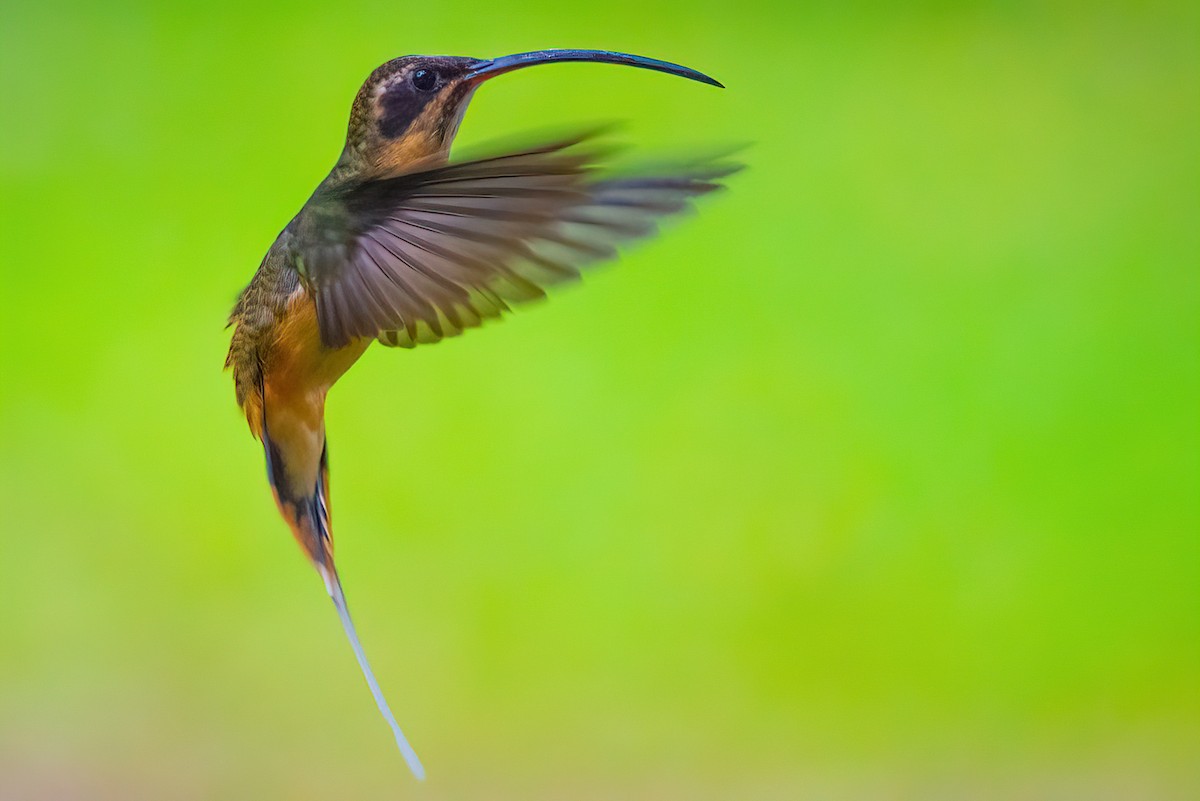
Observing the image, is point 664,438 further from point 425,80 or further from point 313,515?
point 425,80

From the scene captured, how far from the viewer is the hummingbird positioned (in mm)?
525

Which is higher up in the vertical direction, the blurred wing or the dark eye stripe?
the dark eye stripe

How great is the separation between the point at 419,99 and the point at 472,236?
108 millimetres

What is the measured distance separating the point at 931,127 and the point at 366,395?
753mm

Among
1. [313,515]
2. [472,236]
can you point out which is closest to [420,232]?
[472,236]

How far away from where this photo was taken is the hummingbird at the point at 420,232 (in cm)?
52

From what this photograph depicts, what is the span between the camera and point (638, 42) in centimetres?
133

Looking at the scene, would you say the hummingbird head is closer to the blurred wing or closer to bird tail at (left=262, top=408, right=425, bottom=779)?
the blurred wing

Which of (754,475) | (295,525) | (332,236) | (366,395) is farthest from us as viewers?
(754,475)

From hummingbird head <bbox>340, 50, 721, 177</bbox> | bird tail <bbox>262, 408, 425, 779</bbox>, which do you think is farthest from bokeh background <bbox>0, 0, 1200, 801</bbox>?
hummingbird head <bbox>340, 50, 721, 177</bbox>

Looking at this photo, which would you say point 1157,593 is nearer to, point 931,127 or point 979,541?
point 979,541

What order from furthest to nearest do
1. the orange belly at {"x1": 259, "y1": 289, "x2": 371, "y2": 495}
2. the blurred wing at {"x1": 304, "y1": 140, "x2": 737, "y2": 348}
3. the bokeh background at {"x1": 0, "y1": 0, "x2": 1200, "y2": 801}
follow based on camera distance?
the bokeh background at {"x1": 0, "y1": 0, "x2": 1200, "y2": 801}
the orange belly at {"x1": 259, "y1": 289, "x2": 371, "y2": 495}
the blurred wing at {"x1": 304, "y1": 140, "x2": 737, "y2": 348}

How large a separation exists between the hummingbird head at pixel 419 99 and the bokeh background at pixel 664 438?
57 cm

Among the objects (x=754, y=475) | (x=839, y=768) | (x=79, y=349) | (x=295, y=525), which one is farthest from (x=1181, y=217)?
(x=79, y=349)
